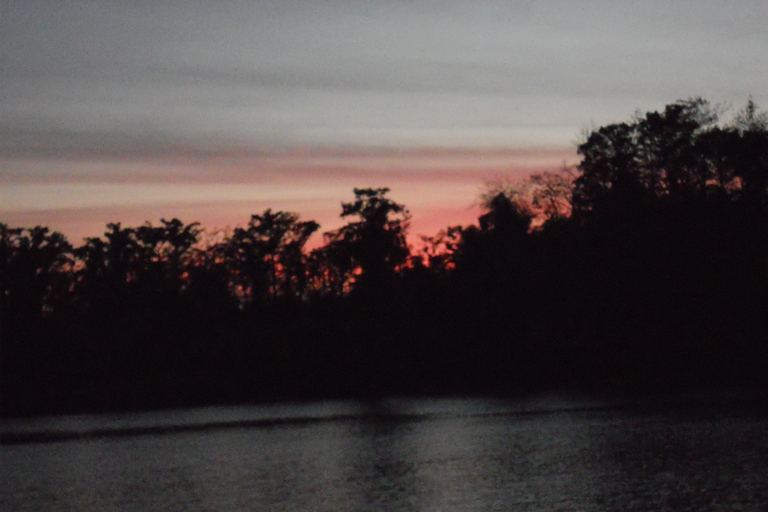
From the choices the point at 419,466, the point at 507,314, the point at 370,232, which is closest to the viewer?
the point at 419,466

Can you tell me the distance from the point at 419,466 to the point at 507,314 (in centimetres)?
4654

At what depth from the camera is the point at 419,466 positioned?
24.2m

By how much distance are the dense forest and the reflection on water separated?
25179 mm

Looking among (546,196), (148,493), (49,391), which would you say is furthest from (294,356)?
(148,493)

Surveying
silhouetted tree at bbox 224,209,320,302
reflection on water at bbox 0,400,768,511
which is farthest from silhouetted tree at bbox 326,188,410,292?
reflection on water at bbox 0,400,768,511

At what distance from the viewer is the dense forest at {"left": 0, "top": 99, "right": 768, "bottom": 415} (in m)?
64.4

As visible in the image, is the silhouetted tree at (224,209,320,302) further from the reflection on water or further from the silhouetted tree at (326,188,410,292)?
the reflection on water

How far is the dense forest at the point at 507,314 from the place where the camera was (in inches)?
2534

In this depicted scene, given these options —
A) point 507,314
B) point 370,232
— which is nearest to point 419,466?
point 507,314

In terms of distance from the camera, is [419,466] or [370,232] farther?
[370,232]

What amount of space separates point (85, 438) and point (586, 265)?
38.4m

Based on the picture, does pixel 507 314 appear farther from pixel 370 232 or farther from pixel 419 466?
pixel 419 466

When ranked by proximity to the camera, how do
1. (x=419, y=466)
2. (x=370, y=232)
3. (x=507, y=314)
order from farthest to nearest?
1. (x=370, y=232)
2. (x=507, y=314)
3. (x=419, y=466)

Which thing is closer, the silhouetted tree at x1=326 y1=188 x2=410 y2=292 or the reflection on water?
the reflection on water
